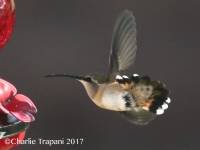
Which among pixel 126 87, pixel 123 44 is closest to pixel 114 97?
pixel 126 87

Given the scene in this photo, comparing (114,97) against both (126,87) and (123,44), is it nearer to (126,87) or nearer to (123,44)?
(126,87)

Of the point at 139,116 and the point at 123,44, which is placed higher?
the point at 123,44

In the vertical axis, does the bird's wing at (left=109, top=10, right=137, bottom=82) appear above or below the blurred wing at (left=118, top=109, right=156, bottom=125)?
above

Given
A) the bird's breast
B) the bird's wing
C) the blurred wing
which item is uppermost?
the bird's wing

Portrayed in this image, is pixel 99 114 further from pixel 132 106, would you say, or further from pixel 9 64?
pixel 132 106

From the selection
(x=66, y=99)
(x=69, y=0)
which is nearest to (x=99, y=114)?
(x=66, y=99)
